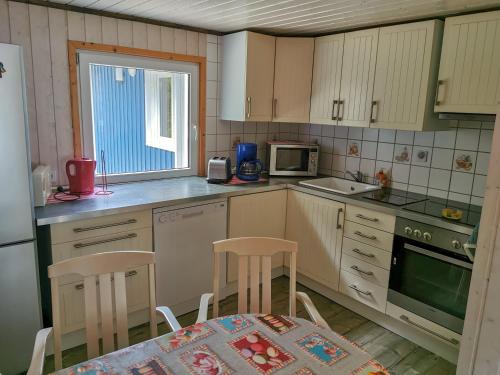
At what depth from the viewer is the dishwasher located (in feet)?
8.08

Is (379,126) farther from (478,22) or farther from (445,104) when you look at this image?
(478,22)

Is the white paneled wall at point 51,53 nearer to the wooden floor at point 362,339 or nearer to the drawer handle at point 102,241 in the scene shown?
the drawer handle at point 102,241

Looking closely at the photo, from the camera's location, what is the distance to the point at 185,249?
2580mm

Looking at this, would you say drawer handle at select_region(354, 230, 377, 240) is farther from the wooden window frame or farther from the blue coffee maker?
the wooden window frame

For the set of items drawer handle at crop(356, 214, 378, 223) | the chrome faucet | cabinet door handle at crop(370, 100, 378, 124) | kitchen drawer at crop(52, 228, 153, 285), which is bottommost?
kitchen drawer at crop(52, 228, 153, 285)

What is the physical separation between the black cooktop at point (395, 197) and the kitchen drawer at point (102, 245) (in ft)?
5.02

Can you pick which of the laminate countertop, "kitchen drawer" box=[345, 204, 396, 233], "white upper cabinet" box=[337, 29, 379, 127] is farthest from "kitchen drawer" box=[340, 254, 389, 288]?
"white upper cabinet" box=[337, 29, 379, 127]

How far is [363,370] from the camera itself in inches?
45.7

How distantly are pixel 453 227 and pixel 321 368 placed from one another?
137 cm

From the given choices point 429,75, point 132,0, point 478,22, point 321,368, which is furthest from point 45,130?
point 478,22

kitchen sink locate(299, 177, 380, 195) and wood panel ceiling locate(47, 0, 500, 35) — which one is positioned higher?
wood panel ceiling locate(47, 0, 500, 35)

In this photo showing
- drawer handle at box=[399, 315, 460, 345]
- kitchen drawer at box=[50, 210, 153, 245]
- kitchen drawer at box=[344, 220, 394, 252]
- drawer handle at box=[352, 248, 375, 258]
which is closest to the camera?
kitchen drawer at box=[50, 210, 153, 245]

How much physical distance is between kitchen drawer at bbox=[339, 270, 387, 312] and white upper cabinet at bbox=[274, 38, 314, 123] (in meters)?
1.32

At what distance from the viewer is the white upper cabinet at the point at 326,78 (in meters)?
2.90
